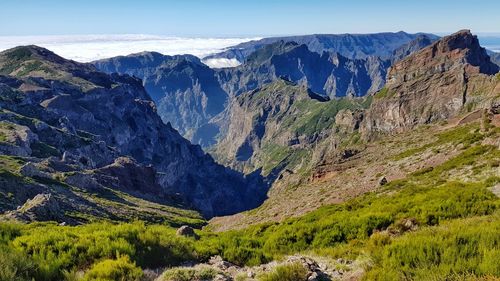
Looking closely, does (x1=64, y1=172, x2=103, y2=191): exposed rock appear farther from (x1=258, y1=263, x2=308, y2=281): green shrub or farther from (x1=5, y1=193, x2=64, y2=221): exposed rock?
(x1=258, y1=263, x2=308, y2=281): green shrub

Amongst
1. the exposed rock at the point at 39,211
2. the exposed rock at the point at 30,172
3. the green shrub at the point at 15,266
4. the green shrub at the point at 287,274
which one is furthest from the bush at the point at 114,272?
the exposed rock at the point at 30,172

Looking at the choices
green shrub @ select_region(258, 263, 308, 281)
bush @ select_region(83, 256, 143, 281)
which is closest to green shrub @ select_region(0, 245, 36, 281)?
bush @ select_region(83, 256, 143, 281)

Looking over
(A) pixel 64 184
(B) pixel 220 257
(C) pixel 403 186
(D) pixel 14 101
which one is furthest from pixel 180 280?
(D) pixel 14 101

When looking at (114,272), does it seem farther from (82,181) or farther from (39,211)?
(82,181)

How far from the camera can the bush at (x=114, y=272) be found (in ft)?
42.2

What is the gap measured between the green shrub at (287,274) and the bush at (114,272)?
4015 millimetres

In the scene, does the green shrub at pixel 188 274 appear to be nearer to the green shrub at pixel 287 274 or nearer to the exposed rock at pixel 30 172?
the green shrub at pixel 287 274

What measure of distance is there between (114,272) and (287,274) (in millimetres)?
5417

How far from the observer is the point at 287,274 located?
534 inches

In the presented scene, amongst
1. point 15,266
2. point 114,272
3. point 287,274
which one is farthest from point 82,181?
point 287,274

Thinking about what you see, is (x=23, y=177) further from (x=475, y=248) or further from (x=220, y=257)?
(x=475, y=248)

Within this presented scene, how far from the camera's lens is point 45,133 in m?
154

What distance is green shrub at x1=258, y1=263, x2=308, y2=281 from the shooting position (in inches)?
531

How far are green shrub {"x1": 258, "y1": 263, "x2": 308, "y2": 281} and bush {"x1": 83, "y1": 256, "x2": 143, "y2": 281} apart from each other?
4.02m
